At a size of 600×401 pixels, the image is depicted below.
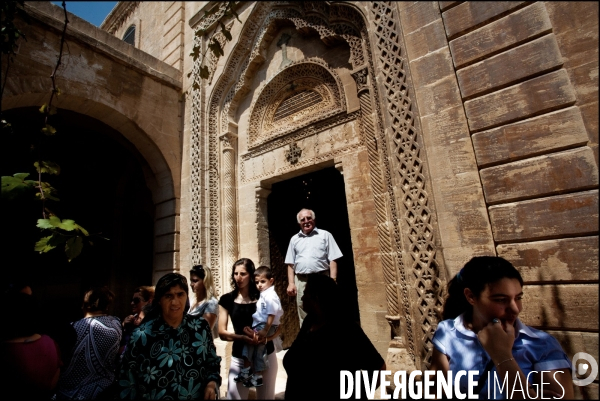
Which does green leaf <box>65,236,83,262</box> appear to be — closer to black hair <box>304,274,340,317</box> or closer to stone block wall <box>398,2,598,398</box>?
black hair <box>304,274,340,317</box>

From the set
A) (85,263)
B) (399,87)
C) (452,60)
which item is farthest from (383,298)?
(85,263)

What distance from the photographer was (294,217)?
6246 mm

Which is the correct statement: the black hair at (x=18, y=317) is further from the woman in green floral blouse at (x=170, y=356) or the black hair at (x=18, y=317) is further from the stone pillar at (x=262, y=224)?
the stone pillar at (x=262, y=224)

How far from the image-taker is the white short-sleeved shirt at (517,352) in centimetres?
148

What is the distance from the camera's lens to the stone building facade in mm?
2621

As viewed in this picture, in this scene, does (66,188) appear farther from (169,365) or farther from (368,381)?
(368,381)

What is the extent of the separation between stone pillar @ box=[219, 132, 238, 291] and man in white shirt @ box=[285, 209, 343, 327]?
82.9 inches

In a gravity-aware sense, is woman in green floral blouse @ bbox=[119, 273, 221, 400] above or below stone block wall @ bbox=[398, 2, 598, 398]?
below

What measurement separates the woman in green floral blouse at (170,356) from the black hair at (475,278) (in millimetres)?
1637

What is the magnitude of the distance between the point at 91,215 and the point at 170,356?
30.8ft

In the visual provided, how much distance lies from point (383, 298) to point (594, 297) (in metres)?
2.11

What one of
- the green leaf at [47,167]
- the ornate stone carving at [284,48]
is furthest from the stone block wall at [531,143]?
the green leaf at [47,167]

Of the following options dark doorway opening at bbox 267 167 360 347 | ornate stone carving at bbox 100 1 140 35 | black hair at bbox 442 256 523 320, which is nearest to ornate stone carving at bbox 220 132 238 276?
dark doorway opening at bbox 267 167 360 347

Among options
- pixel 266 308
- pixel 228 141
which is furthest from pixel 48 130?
pixel 228 141
